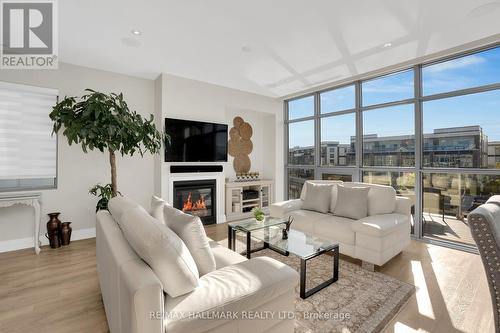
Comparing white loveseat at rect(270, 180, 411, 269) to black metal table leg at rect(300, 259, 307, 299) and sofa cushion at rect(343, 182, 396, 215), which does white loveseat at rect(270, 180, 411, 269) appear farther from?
black metal table leg at rect(300, 259, 307, 299)

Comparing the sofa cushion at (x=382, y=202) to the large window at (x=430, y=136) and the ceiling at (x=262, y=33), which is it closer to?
the large window at (x=430, y=136)

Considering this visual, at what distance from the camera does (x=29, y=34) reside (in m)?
2.78

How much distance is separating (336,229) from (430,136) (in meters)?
2.27

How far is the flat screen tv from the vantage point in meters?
4.08

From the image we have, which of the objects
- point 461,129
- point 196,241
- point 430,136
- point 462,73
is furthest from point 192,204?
point 462,73

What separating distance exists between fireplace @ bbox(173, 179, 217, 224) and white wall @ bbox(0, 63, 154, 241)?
1.94ft

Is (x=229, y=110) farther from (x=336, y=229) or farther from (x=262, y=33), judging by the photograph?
(x=336, y=229)

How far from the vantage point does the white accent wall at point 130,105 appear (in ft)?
10.9

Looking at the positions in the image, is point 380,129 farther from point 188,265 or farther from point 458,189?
point 188,265

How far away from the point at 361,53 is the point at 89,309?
14.1ft

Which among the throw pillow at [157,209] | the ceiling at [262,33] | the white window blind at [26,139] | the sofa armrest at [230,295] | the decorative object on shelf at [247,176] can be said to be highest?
the ceiling at [262,33]

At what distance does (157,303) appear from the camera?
3.37 feet

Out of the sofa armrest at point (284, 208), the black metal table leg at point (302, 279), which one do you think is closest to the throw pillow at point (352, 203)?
the sofa armrest at point (284, 208)

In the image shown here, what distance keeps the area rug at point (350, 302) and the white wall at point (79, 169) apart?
3.19 m
